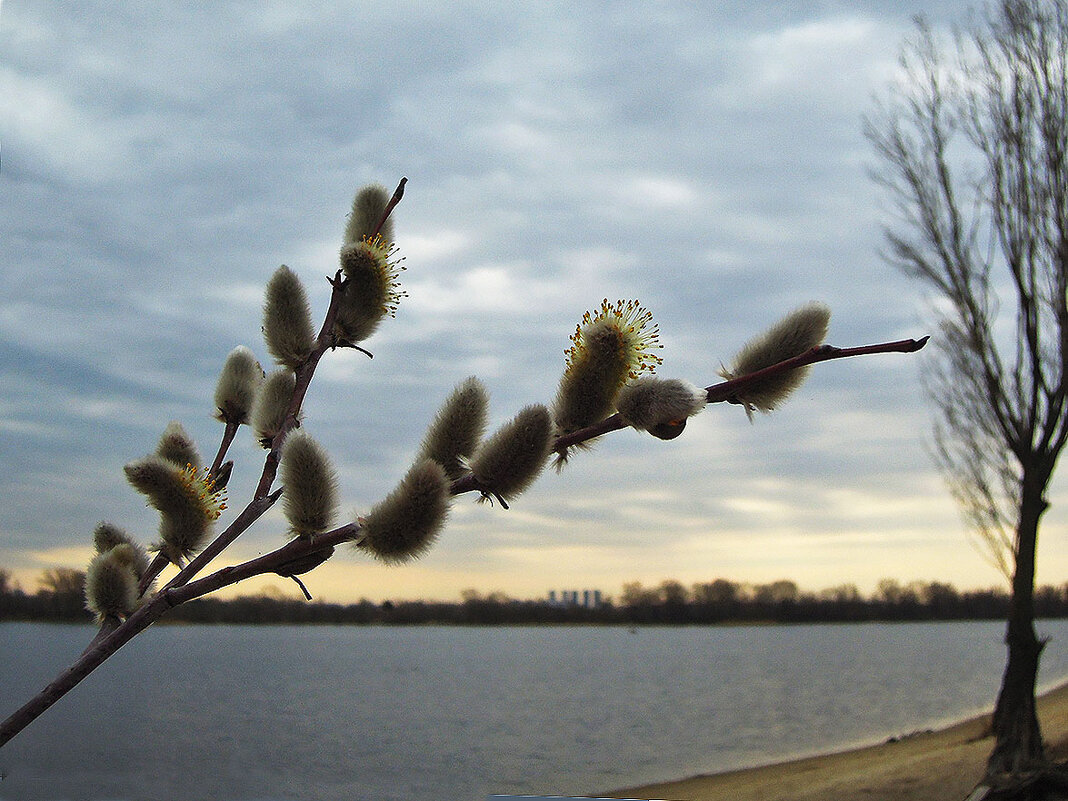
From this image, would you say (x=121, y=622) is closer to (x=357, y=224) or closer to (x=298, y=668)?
(x=357, y=224)

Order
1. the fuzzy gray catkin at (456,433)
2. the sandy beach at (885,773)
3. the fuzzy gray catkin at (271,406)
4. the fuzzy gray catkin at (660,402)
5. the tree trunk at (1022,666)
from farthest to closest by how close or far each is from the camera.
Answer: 1. the sandy beach at (885,773)
2. the tree trunk at (1022,666)
3. the fuzzy gray catkin at (271,406)
4. the fuzzy gray catkin at (456,433)
5. the fuzzy gray catkin at (660,402)

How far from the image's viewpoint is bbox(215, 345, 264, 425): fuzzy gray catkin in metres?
0.72

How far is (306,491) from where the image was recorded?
51 centimetres

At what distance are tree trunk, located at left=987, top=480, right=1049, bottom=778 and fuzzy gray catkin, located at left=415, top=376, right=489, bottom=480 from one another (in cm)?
376

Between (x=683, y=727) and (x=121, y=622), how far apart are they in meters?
12.3

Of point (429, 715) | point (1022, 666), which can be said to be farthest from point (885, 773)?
point (429, 715)

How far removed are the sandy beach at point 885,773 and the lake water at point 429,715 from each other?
28.5 inches

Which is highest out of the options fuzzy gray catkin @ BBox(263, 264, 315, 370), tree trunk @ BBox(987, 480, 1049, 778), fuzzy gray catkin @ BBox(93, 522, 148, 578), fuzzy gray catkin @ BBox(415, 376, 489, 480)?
fuzzy gray catkin @ BBox(263, 264, 315, 370)

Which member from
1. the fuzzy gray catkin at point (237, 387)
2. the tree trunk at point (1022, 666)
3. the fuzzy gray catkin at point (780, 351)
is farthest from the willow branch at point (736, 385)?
the tree trunk at point (1022, 666)

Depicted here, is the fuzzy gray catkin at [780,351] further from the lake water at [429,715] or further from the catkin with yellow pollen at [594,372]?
the lake water at [429,715]

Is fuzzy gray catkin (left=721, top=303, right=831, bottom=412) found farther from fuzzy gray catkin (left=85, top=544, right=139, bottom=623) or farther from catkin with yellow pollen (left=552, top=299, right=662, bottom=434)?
fuzzy gray catkin (left=85, top=544, right=139, bottom=623)

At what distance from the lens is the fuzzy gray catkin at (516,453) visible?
468 millimetres

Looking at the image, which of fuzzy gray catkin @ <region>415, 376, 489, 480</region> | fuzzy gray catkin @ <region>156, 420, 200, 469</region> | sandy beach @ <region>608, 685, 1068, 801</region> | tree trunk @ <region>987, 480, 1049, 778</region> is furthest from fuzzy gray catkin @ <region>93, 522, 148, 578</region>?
sandy beach @ <region>608, 685, 1068, 801</region>

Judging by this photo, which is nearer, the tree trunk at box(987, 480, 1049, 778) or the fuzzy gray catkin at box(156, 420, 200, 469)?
the fuzzy gray catkin at box(156, 420, 200, 469)
